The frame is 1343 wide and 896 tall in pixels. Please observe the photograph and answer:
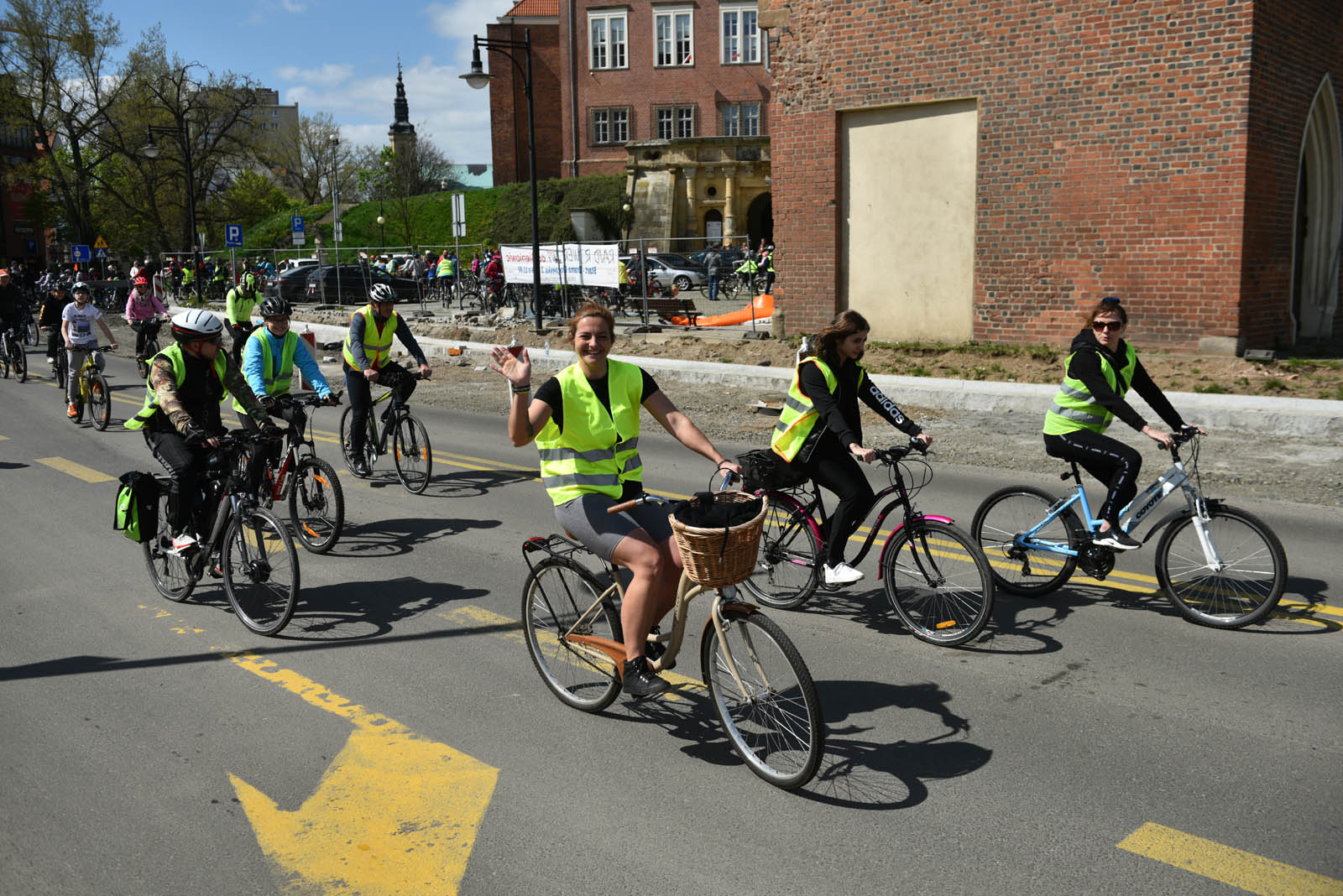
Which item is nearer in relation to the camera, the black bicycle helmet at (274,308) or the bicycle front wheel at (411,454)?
the black bicycle helmet at (274,308)

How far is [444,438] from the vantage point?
14289 millimetres

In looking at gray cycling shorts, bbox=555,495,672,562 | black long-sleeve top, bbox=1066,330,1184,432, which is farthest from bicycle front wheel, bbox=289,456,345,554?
black long-sleeve top, bbox=1066,330,1184,432

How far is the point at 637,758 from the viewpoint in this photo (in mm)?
4754

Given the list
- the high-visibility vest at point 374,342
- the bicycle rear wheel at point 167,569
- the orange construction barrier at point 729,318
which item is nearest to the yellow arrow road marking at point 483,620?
the bicycle rear wheel at point 167,569

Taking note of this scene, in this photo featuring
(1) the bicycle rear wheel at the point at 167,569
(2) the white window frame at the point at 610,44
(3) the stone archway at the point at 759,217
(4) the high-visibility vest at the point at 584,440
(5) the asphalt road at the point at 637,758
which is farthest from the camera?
(2) the white window frame at the point at 610,44

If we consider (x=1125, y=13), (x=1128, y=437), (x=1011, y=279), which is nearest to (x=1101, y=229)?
(x=1011, y=279)

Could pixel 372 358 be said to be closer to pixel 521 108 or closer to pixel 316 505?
pixel 316 505

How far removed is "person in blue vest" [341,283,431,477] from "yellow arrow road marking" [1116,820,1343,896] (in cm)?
770

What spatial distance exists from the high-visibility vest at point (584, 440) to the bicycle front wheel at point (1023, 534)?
2773mm

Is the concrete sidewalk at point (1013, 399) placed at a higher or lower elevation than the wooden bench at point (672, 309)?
lower

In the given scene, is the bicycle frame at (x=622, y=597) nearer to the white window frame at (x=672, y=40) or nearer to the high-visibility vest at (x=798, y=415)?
the high-visibility vest at (x=798, y=415)

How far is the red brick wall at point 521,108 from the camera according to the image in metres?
73.7

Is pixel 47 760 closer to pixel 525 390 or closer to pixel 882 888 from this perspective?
pixel 525 390

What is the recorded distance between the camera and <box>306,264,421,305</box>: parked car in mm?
36469
